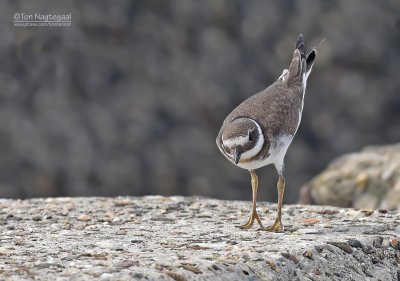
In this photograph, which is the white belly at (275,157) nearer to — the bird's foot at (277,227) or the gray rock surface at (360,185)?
the bird's foot at (277,227)

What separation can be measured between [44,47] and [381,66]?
17.7 feet

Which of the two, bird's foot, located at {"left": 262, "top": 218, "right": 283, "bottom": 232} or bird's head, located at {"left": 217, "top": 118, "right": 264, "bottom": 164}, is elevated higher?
bird's head, located at {"left": 217, "top": 118, "right": 264, "bottom": 164}

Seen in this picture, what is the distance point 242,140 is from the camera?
19.9ft

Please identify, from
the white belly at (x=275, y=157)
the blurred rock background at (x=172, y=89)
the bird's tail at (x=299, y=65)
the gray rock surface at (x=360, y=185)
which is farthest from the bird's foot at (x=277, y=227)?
the blurred rock background at (x=172, y=89)

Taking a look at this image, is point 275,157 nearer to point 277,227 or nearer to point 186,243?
point 277,227

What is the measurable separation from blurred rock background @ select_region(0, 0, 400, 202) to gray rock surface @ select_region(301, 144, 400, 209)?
3.04 m

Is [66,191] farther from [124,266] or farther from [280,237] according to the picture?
[124,266]

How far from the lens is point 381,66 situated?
12.9m

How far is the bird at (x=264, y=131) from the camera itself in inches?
241

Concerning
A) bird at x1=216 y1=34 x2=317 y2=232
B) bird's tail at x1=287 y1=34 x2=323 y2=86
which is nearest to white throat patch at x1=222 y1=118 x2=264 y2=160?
bird at x1=216 y1=34 x2=317 y2=232

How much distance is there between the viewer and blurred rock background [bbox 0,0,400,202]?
39.6ft

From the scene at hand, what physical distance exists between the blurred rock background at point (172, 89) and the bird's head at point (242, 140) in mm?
5846

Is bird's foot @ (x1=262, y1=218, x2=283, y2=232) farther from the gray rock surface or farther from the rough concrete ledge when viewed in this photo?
the gray rock surface

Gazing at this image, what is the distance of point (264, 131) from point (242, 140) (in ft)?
1.12
